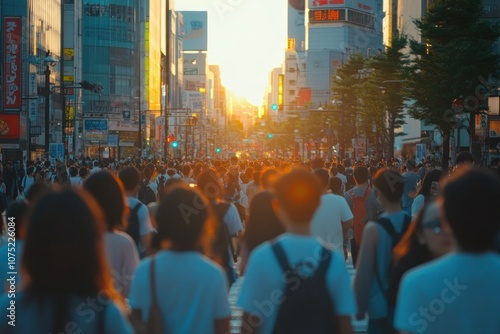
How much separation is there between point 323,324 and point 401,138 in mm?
100855

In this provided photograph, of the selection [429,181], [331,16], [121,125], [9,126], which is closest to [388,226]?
[429,181]

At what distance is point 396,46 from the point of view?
59344mm

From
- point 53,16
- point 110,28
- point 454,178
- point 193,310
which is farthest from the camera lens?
point 110,28

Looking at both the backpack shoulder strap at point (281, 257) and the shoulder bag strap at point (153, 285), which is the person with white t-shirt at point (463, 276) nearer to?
the backpack shoulder strap at point (281, 257)

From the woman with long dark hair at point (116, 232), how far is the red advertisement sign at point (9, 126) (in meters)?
55.3

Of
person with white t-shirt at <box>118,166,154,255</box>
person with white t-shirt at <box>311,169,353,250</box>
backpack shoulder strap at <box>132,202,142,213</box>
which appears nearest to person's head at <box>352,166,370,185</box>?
person with white t-shirt at <box>311,169,353,250</box>

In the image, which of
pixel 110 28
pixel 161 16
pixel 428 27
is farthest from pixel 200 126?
pixel 428 27

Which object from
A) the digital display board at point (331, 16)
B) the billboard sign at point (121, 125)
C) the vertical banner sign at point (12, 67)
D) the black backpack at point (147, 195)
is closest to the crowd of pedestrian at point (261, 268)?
the black backpack at point (147, 195)

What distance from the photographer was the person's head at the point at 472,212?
406 centimetres

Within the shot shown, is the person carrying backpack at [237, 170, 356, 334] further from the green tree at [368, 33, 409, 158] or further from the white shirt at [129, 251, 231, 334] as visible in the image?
the green tree at [368, 33, 409, 158]

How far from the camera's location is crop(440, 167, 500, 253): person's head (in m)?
4.06

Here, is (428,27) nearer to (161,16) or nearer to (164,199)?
(164,199)

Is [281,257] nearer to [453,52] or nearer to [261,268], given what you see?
[261,268]

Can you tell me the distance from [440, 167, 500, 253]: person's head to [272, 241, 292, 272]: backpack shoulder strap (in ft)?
3.53
